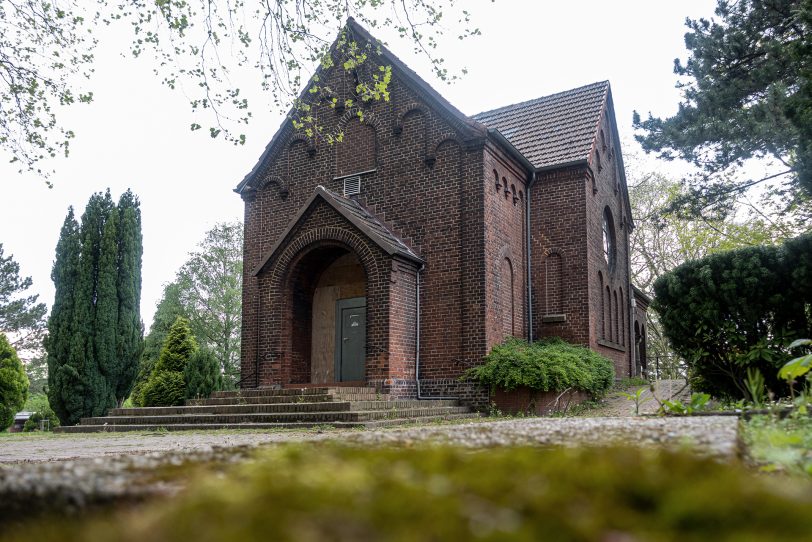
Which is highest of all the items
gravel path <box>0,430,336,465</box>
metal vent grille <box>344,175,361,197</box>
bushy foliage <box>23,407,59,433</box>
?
metal vent grille <box>344,175,361,197</box>

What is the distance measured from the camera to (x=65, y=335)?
19.3m

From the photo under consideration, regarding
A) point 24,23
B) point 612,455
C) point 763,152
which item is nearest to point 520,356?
point 763,152

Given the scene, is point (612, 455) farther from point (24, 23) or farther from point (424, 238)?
point (424, 238)

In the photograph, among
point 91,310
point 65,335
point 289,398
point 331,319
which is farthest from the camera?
point 91,310

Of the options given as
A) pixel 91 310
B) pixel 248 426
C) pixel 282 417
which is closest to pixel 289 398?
pixel 282 417

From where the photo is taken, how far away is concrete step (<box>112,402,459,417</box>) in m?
12.4

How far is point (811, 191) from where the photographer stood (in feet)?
44.6

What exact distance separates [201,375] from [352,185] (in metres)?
7.70

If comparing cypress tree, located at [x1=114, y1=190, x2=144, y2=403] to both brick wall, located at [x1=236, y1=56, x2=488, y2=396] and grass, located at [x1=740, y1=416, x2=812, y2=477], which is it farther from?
grass, located at [x1=740, y1=416, x2=812, y2=477]

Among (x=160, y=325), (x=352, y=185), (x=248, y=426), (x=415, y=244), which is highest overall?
(x=352, y=185)

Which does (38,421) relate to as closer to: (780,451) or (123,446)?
(123,446)

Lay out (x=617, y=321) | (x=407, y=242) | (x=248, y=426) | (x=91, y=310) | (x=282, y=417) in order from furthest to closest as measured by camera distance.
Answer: (x=617, y=321) → (x=91, y=310) → (x=407, y=242) → (x=282, y=417) → (x=248, y=426)

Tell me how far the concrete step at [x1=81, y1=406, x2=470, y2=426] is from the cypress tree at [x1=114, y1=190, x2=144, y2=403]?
5.42 m

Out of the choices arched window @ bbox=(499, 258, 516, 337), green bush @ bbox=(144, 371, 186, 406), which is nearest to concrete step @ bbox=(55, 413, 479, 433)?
arched window @ bbox=(499, 258, 516, 337)
